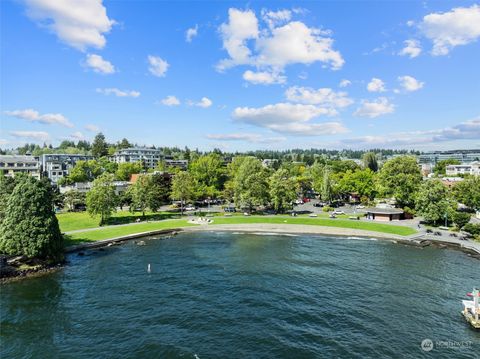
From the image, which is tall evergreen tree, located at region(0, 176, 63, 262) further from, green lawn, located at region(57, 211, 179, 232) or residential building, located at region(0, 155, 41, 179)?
residential building, located at region(0, 155, 41, 179)

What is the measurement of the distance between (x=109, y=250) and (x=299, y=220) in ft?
159

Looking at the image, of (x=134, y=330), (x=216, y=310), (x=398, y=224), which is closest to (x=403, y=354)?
(x=216, y=310)

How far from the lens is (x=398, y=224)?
254ft

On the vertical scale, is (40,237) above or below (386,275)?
above

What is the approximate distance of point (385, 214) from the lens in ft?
276

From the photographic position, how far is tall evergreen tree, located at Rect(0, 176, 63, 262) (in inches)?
1890

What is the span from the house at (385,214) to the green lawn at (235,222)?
7.34 meters

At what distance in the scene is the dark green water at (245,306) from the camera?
2847cm

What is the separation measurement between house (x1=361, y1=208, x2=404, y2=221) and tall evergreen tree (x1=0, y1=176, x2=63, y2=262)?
75588 mm

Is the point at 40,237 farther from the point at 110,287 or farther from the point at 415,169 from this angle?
the point at 415,169

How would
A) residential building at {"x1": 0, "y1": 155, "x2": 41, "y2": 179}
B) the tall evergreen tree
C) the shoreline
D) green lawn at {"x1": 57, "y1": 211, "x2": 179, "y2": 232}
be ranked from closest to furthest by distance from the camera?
the tall evergreen tree < the shoreline < green lawn at {"x1": 57, "y1": 211, "x2": 179, "y2": 232} < residential building at {"x1": 0, "y1": 155, "x2": 41, "y2": 179}

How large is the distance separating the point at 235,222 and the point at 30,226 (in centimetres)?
4845

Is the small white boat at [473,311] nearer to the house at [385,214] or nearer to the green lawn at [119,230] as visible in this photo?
the house at [385,214]

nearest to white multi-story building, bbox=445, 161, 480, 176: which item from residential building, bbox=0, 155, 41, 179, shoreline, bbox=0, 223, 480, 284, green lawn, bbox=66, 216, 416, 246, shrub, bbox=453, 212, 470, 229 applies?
shrub, bbox=453, 212, 470, 229
